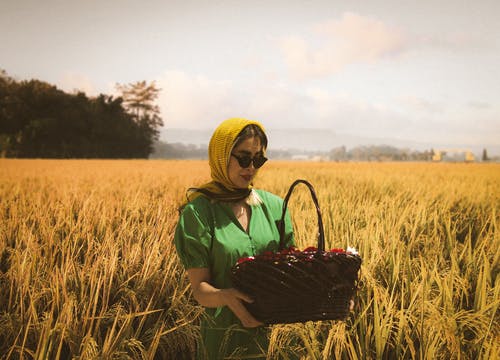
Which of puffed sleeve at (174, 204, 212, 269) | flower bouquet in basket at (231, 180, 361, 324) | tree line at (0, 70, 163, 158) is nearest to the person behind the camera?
flower bouquet in basket at (231, 180, 361, 324)

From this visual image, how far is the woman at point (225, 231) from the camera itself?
48.0 inches

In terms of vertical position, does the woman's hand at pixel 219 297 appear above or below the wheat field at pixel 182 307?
above

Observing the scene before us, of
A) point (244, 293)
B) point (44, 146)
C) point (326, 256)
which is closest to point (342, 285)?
point (326, 256)

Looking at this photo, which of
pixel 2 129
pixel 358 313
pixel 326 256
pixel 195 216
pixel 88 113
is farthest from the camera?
pixel 88 113

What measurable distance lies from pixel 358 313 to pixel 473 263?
0.82m

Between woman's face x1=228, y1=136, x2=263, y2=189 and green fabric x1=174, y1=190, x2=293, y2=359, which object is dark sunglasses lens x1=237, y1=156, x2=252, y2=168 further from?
green fabric x1=174, y1=190, x2=293, y2=359

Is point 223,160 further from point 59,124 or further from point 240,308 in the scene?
point 59,124

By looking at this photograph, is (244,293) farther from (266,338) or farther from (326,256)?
(266,338)

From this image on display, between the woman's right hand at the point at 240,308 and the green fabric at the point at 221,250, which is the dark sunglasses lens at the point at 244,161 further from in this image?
the woman's right hand at the point at 240,308

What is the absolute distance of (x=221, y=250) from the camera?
1.24 metres

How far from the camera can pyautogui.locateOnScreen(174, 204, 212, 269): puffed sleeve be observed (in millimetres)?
1205

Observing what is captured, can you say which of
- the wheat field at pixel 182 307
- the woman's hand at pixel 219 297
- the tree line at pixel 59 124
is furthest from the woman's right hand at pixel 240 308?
the tree line at pixel 59 124

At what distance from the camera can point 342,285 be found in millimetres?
1032

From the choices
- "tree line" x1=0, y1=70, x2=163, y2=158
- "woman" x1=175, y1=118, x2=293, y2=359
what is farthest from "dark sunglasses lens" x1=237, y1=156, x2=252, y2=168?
"tree line" x1=0, y1=70, x2=163, y2=158
